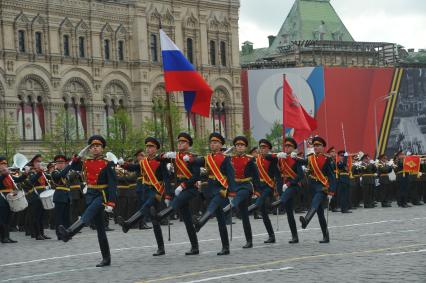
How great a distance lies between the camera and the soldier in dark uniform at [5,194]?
71.9 feet

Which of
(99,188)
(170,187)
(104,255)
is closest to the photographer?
(104,255)

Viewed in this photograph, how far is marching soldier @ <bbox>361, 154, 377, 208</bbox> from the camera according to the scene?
32562mm

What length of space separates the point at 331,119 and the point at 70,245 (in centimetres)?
5282

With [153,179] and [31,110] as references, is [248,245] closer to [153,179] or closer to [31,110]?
[153,179]

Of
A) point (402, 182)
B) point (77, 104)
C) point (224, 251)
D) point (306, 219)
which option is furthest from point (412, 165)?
point (77, 104)

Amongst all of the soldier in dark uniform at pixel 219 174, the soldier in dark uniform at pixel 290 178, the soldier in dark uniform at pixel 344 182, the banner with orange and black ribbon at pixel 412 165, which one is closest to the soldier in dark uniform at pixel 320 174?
the soldier in dark uniform at pixel 290 178

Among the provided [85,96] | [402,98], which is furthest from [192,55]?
[402,98]

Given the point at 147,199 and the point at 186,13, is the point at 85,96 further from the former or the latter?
the point at 147,199

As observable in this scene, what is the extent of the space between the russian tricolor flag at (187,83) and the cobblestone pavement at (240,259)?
2310 millimetres

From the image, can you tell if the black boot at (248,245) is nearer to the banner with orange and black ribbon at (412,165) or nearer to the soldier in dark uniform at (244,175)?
the soldier in dark uniform at (244,175)

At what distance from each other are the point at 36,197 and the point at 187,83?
6.25m

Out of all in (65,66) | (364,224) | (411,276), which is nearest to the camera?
(411,276)

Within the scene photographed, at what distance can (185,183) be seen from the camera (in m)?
16.2

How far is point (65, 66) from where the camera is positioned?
57.3 metres
